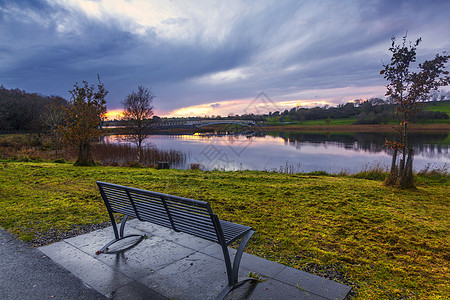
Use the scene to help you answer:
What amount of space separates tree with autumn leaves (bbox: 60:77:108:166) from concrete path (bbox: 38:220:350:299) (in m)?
11.2

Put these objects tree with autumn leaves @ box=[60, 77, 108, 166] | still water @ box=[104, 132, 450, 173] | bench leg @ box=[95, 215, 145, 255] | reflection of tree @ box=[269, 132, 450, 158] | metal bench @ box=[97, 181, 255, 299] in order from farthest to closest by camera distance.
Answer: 1. reflection of tree @ box=[269, 132, 450, 158]
2. still water @ box=[104, 132, 450, 173]
3. tree with autumn leaves @ box=[60, 77, 108, 166]
4. bench leg @ box=[95, 215, 145, 255]
5. metal bench @ box=[97, 181, 255, 299]

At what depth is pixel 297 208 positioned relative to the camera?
575 cm

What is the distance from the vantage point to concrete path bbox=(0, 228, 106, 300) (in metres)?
2.64

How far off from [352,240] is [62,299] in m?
3.99

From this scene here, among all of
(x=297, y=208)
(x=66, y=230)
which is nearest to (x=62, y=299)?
(x=66, y=230)

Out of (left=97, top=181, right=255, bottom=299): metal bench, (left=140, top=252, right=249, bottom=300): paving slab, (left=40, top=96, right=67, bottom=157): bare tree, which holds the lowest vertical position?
(left=140, top=252, right=249, bottom=300): paving slab

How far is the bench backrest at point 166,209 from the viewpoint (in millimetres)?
2502

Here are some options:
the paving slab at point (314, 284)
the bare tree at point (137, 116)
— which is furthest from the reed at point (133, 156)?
the paving slab at point (314, 284)

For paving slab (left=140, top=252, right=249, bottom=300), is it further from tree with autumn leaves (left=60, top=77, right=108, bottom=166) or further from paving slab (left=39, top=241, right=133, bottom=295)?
tree with autumn leaves (left=60, top=77, right=108, bottom=166)

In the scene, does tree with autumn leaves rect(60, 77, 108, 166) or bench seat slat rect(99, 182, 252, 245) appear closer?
bench seat slat rect(99, 182, 252, 245)

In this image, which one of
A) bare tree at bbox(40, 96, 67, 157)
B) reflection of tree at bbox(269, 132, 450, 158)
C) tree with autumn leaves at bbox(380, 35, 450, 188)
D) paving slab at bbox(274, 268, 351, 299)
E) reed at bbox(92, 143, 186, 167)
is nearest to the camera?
paving slab at bbox(274, 268, 351, 299)

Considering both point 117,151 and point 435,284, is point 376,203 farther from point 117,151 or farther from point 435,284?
point 117,151

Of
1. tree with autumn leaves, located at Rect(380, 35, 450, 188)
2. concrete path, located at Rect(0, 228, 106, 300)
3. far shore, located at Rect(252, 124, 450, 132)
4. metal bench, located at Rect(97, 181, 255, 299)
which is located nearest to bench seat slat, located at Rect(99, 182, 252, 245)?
metal bench, located at Rect(97, 181, 255, 299)

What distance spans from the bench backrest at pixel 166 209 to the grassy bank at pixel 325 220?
134cm
